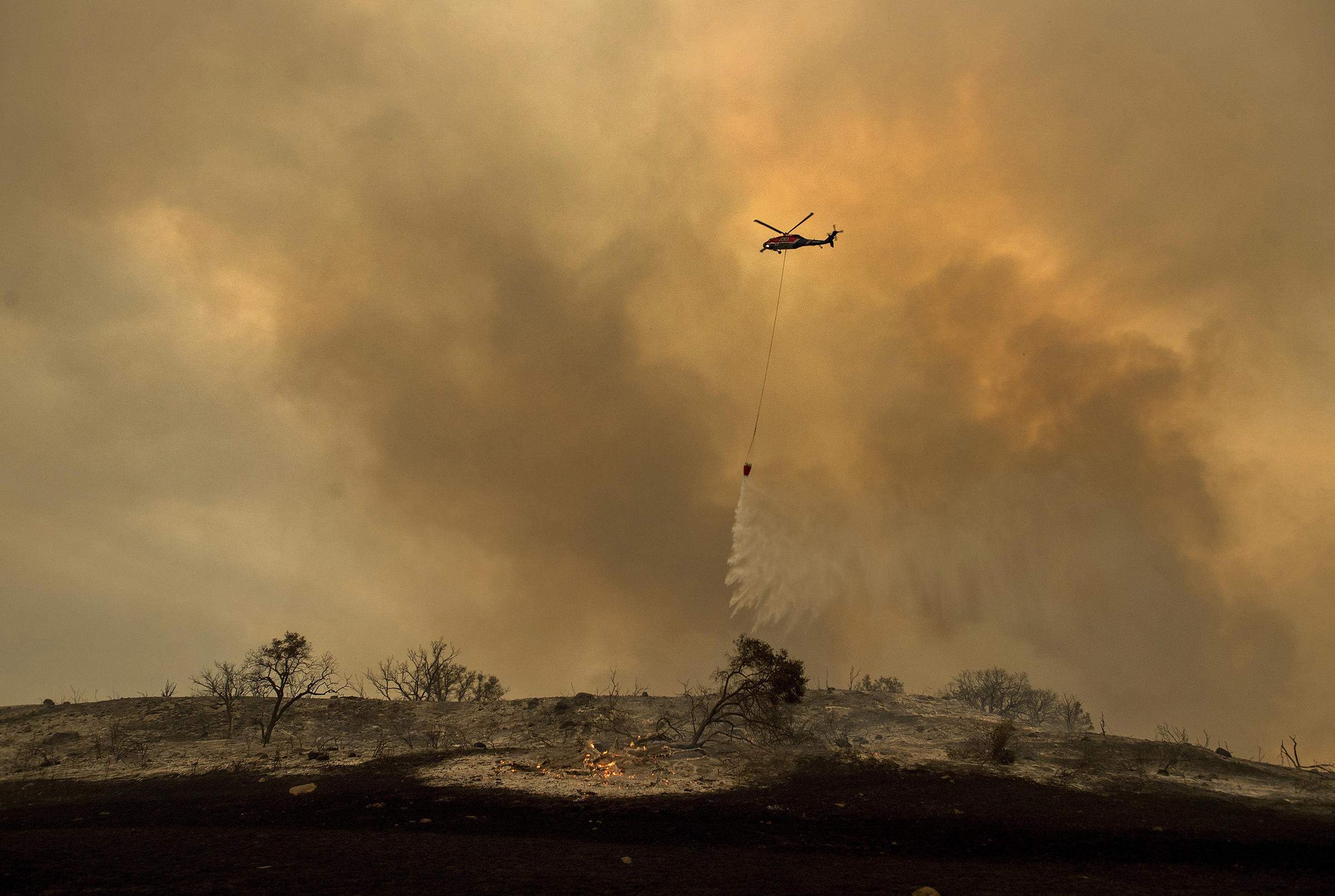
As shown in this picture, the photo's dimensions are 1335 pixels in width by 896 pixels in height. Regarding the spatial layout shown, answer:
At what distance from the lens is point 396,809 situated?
23266 mm

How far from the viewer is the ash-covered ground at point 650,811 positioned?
51.7ft

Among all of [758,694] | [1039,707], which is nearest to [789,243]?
[758,694]

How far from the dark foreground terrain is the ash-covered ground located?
110 millimetres

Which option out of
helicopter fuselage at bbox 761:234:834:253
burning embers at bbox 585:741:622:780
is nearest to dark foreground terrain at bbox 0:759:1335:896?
burning embers at bbox 585:741:622:780

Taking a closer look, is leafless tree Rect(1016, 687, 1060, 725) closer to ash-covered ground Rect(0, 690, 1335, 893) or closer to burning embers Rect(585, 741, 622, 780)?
ash-covered ground Rect(0, 690, 1335, 893)

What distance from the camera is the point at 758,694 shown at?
113 feet

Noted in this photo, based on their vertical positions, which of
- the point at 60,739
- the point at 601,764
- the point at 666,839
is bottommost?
the point at 60,739

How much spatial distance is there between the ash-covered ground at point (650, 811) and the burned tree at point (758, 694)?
131cm

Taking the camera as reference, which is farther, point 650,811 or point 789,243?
point 789,243

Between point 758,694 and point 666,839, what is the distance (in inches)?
606

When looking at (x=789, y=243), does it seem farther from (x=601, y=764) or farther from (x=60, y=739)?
(x=60, y=739)

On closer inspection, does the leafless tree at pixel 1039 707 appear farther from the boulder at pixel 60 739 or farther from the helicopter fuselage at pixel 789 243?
the boulder at pixel 60 739

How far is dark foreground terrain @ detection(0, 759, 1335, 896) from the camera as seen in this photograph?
1511cm

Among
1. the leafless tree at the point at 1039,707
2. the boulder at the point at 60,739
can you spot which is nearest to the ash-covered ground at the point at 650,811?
the boulder at the point at 60,739
